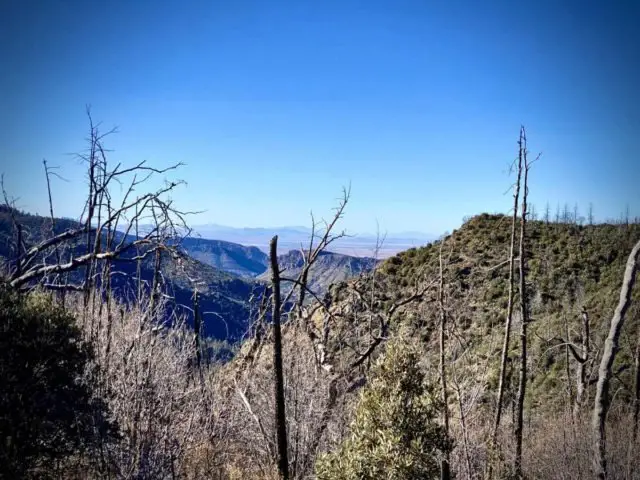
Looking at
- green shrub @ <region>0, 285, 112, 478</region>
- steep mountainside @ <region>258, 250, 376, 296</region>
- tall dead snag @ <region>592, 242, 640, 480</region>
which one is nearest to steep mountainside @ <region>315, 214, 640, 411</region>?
steep mountainside @ <region>258, 250, 376, 296</region>

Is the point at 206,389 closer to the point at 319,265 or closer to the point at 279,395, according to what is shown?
the point at 279,395

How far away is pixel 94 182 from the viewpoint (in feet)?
28.3

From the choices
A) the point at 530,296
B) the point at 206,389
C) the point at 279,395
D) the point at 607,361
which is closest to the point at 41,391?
the point at 279,395

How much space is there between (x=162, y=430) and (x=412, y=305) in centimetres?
2343

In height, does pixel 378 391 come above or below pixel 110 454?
above

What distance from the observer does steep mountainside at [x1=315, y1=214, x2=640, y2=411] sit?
23.8m

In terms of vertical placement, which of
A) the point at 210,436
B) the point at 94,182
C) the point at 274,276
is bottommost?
the point at 210,436

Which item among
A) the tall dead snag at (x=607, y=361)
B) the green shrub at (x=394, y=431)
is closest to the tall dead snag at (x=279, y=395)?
the green shrub at (x=394, y=431)

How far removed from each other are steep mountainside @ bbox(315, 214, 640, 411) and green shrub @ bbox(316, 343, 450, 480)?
480 inches

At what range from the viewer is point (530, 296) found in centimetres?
3319

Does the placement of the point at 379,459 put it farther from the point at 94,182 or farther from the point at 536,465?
the point at 536,465

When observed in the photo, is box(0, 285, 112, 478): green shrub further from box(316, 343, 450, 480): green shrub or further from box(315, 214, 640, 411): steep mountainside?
box(315, 214, 640, 411): steep mountainside

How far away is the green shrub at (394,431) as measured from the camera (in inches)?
275

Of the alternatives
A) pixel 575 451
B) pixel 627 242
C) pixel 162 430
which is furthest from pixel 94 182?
pixel 627 242
